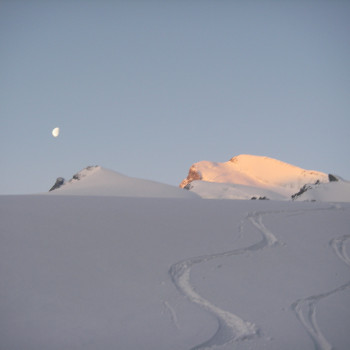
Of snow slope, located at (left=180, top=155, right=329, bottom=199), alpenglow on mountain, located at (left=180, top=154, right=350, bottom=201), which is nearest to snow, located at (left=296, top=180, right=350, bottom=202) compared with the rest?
alpenglow on mountain, located at (left=180, top=154, right=350, bottom=201)

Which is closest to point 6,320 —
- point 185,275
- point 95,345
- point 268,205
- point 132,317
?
→ point 95,345

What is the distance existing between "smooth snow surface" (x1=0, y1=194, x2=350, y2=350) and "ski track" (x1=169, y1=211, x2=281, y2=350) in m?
0.01

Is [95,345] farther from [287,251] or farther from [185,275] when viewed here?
[287,251]

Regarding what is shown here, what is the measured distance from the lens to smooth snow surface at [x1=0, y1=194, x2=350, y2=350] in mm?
3609

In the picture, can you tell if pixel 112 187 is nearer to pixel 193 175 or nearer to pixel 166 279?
pixel 166 279

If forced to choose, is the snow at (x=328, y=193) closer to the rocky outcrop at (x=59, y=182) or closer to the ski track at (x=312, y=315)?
the ski track at (x=312, y=315)

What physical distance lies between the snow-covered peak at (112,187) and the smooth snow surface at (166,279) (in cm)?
1318

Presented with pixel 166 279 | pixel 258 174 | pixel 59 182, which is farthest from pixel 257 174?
pixel 166 279

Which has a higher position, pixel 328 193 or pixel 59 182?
pixel 59 182

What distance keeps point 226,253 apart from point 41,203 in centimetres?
355

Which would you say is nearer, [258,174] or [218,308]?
[218,308]

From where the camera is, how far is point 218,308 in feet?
13.6

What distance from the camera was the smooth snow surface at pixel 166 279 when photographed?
3.61 meters

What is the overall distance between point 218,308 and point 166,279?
2.45 ft
